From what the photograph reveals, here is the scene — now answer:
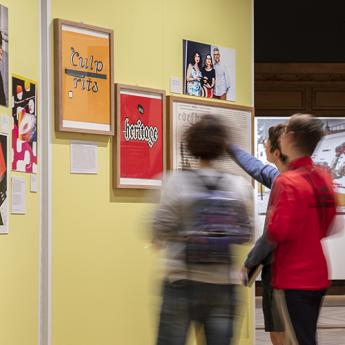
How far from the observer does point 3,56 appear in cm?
405

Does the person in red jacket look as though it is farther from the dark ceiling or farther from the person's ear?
the dark ceiling

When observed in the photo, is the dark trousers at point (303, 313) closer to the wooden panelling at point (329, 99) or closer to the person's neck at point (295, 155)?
the person's neck at point (295, 155)

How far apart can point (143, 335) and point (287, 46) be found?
21.6 ft

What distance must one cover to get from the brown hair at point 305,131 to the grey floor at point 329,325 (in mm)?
3766

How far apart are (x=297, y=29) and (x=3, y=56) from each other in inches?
280

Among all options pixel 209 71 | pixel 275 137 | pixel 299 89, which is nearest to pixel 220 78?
pixel 209 71

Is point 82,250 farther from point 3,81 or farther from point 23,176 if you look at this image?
point 3,81

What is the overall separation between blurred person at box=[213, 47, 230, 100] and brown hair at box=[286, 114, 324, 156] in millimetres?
2010

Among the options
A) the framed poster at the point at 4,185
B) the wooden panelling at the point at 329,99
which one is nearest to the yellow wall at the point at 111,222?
the framed poster at the point at 4,185

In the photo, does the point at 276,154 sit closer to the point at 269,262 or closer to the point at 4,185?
the point at 269,262

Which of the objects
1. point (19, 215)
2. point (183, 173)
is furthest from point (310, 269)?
point (19, 215)

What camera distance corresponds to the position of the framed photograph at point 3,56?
4.05m

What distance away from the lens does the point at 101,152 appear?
470cm

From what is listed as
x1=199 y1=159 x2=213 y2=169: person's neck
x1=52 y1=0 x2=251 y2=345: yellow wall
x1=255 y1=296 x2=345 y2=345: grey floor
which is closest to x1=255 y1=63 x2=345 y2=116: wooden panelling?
x1=255 y1=296 x2=345 y2=345: grey floor
